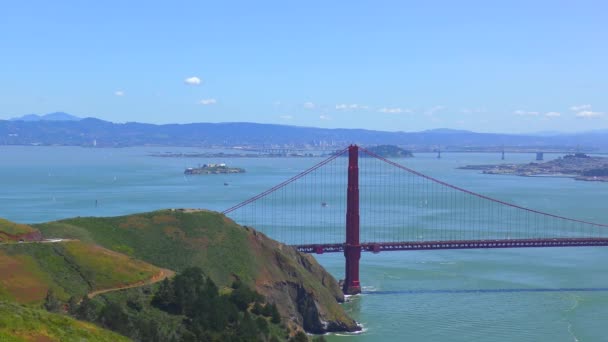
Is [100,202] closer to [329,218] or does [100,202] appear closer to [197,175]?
[329,218]

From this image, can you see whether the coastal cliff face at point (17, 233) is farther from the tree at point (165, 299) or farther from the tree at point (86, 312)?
the tree at point (86, 312)

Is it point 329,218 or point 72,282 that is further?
point 329,218

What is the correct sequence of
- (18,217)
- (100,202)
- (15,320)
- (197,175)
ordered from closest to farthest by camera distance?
(15,320) → (18,217) → (100,202) → (197,175)

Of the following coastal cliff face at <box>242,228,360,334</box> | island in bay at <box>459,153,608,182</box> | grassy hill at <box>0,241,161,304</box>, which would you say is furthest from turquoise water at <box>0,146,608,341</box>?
island in bay at <box>459,153,608,182</box>

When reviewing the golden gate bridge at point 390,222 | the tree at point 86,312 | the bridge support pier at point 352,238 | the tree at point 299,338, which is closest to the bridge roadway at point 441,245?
the golden gate bridge at point 390,222

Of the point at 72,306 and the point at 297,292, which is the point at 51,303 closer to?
the point at 72,306

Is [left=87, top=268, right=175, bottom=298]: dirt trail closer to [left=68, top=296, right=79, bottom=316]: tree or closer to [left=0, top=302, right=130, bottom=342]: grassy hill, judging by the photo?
[left=68, top=296, right=79, bottom=316]: tree

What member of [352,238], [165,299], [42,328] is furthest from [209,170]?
[42,328]

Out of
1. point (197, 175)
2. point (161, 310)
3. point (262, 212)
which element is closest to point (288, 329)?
point (161, 310)
